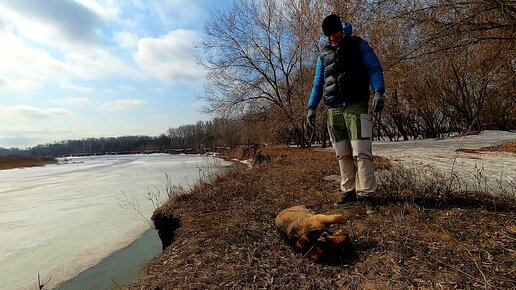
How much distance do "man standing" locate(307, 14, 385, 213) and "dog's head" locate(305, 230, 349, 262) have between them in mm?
863

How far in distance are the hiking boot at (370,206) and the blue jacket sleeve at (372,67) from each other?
108 centimetres

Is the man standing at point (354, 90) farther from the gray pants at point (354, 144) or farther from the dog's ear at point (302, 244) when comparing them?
the dog's ear at point (302, 244)

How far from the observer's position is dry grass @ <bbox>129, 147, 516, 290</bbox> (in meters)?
2.12

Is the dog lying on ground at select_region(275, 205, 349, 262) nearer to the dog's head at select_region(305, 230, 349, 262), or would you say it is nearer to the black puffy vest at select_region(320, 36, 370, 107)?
the dog's head at select_region(305, 230, 349, 262)

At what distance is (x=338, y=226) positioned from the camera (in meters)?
3.08

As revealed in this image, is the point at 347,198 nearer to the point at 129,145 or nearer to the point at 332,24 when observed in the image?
the point at 332,24

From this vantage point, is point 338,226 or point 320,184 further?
point 320,184

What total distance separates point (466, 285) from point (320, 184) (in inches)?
121

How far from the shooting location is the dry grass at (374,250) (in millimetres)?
2123

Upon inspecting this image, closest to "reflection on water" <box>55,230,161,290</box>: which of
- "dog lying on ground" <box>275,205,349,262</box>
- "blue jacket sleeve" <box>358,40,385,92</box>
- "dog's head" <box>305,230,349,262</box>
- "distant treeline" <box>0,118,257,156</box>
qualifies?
"dog lying on ground" <box>275,205,349,262</box>

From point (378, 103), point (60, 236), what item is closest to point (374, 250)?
point (378, 103)

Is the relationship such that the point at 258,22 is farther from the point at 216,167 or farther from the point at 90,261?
the point at 90,261

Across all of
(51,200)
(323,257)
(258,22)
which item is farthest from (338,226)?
(258,22)

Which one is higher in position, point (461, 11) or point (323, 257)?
point (461, 11)
